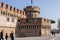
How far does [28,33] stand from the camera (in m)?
33.0

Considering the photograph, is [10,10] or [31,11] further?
[31,11]

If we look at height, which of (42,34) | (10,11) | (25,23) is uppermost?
(10,11)

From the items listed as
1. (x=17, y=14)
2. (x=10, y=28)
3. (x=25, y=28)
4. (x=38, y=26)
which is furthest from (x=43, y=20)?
(x=10, y=28)

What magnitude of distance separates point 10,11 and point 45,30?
8.39 m

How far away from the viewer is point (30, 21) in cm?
3334

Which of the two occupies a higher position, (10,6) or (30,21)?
(10,6)

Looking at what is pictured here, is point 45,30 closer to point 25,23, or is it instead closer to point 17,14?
point 25,23

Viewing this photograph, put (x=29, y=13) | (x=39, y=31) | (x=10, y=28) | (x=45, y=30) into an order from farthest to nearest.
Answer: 1. (x=29, y=13)
2. (x=45, y=30)
3. (x=39, y=31)
4. (x=10, y=28)

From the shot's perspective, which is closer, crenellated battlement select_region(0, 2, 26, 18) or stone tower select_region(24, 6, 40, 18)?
crenellated battlement select_region(0, 2, 26, 18)

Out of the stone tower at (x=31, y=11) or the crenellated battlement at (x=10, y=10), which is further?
the stone tower at (x=31, y=11)

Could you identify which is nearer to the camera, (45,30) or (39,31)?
(39,31)

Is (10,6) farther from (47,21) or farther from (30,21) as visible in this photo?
(47,21)

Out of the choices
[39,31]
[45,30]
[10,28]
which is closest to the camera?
[10,28]

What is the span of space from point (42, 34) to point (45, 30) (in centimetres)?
231
